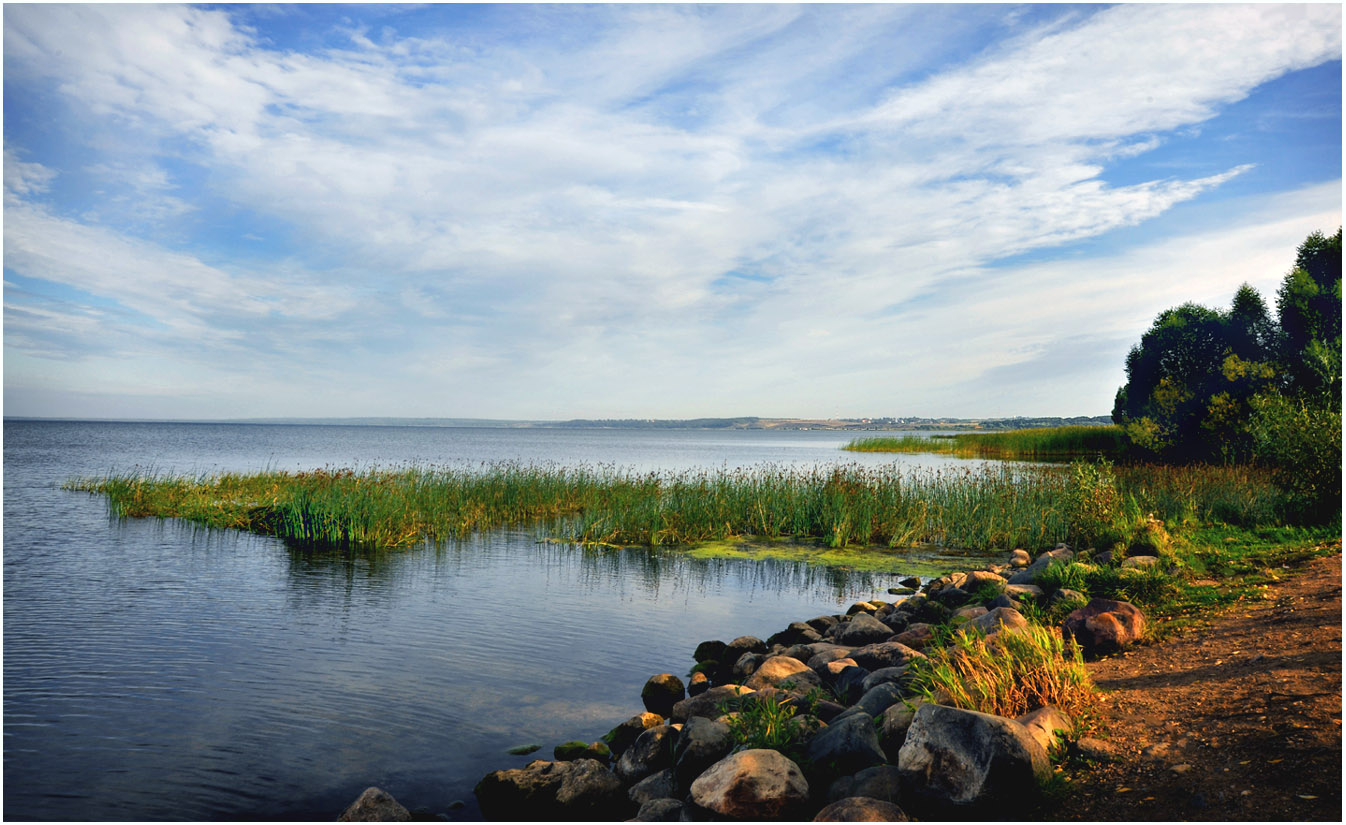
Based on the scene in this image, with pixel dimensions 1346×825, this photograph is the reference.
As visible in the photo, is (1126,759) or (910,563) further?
(910,563)

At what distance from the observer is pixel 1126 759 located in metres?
4.83

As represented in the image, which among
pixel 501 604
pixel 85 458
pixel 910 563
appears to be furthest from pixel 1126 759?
pixel 85 458

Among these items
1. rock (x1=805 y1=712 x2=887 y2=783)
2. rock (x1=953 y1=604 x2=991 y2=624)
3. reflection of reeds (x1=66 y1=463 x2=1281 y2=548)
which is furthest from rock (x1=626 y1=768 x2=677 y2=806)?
reflection of reeds (x1=66 y1=463 x2=1281 y2=548)

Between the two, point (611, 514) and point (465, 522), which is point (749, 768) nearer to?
point (611, 514)

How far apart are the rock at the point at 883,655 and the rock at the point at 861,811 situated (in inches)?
142

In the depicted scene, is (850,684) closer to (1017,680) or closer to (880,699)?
(880,699)

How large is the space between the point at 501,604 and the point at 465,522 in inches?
315

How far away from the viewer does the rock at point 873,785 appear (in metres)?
4.90

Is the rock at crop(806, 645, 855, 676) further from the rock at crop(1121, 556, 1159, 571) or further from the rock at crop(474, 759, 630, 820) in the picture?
the rock at crop(1121, 556, 1159, 571)

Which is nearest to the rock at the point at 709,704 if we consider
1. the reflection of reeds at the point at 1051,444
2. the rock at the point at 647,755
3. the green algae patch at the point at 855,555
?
the rock at the point at 647,755

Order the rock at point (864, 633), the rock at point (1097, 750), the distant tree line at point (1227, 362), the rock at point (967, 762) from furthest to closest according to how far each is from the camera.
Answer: the distant tree line at point (1227, 362) → the rock at point (864, 633) → the rock at point (1097, 750) → the rock at point (967, 762)

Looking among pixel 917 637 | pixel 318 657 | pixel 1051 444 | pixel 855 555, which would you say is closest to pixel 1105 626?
pixel 917 637

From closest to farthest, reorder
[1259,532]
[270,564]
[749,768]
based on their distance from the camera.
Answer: [749,768] < [1259,532] < [270,564]

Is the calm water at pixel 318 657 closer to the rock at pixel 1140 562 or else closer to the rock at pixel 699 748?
the rock at pixel 699 748
